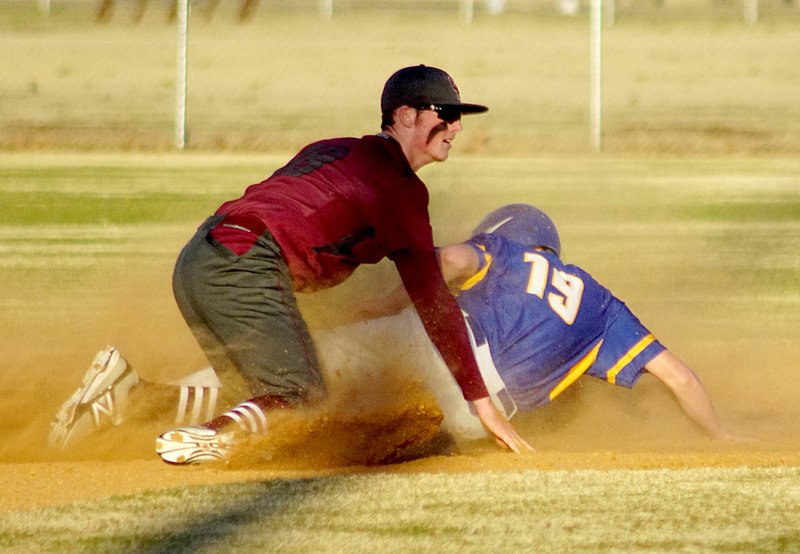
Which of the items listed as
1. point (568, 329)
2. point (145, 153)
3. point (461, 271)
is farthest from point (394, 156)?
point (145, 153)

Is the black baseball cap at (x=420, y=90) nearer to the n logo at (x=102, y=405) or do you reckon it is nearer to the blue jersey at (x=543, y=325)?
the blue jersey at (x=543, y=325)

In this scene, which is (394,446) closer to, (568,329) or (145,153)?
(568,329)

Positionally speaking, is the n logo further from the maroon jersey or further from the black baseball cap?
the black baseball cap

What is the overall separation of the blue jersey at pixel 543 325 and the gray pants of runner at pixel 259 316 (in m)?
0.87

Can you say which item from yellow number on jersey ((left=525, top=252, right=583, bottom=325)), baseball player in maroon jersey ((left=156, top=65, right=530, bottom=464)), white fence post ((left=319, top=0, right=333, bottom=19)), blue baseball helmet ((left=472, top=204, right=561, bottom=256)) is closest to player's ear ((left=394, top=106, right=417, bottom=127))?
baseball player in maroon jersey ((left=156, top=65, right=530, bottom=464))

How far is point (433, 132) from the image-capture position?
5254 mm

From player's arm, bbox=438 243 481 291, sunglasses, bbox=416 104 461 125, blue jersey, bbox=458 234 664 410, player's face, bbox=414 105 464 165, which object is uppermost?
sunglasses, bbox=416 104 461 125

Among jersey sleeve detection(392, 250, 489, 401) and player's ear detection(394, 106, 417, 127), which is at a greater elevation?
player's ear detection(394, 106, 417, 127)

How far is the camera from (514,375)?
5.74 m

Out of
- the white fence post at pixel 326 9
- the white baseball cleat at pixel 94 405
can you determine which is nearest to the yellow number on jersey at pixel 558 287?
the white baseball cleat at pixel 94 405

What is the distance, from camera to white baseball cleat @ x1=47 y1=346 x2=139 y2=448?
5387 millimetres

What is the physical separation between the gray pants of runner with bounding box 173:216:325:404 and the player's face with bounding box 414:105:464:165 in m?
0.66

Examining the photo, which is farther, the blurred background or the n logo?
the blurred background

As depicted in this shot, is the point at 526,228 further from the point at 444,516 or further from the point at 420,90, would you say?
the point at 444,516
